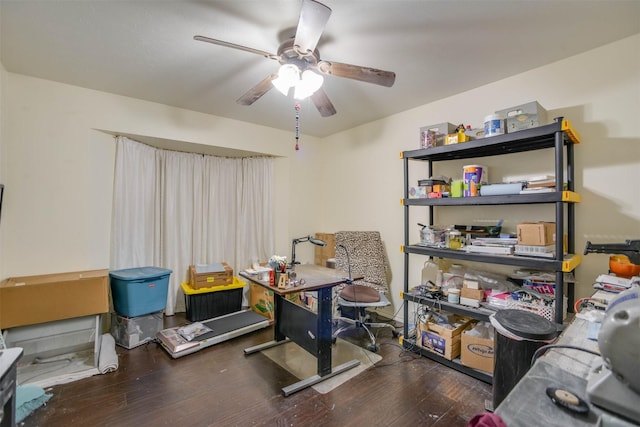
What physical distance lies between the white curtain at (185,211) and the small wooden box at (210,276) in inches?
11.8

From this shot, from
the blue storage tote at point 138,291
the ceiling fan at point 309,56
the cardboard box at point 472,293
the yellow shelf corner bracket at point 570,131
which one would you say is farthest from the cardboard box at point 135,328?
the yellow shelf corner bracket at point 570,131

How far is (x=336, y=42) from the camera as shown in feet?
6.61

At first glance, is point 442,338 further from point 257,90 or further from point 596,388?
point 257,90

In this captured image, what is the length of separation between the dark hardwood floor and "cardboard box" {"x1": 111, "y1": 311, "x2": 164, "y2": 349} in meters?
0.19

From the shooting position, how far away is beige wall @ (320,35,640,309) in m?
1.97

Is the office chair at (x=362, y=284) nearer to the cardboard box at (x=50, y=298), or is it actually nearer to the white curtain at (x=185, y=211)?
the white curtain at (x=185, y=211)

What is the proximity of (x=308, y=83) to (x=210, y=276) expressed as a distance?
2568 millimetres

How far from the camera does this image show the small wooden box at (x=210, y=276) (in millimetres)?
3332

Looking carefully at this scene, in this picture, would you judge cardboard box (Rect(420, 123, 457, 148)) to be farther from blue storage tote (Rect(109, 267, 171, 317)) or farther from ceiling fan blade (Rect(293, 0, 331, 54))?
blue storage tote (Rect(109, 267, 171, 317))

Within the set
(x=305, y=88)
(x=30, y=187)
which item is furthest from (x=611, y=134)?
(x=30, y=187)

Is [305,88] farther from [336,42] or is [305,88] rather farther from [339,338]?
[339,338]

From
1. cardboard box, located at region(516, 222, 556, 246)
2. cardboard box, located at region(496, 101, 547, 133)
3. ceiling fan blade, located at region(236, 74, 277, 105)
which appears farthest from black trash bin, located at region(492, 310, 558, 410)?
ceiling fan blade, located at region(236, 74, 277, 105)

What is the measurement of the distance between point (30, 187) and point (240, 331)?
93.1 inches

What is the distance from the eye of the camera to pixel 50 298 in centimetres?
232
